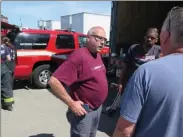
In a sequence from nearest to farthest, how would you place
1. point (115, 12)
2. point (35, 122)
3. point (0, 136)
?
Answer: point (0, 136), point (35, 122), point (115, 12)

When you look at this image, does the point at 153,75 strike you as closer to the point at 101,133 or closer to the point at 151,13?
the point at 101,133

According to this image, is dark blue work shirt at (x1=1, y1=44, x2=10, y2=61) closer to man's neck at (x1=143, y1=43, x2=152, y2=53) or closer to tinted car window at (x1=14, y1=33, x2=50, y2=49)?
tinted car window at (x1=14, y1=33, x2=50, y2=49)

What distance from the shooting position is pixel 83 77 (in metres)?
3.03

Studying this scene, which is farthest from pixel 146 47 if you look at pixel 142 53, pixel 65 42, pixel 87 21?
pixel 87 21

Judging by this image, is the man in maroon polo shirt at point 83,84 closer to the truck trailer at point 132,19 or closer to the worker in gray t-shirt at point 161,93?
the worker in gray t-shirt at point 161,93

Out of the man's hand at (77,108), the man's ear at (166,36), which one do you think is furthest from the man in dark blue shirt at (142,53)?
the man's ear at (166,36)

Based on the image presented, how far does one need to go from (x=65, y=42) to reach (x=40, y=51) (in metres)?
1.00

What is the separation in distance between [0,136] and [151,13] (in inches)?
231

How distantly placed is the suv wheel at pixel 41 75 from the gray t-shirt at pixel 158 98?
25.3ft

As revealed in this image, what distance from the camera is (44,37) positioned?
924 centimetres

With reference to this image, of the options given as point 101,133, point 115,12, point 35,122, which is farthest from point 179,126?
point 115,12

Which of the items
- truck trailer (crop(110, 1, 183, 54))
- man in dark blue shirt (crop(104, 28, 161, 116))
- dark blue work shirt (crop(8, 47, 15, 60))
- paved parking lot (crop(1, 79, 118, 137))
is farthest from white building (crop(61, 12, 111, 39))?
man in dark blue shirt (crop(104, 28, 161, 116))

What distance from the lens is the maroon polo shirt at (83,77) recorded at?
295 cm

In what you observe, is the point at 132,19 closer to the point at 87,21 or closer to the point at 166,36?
the point at 166,36
